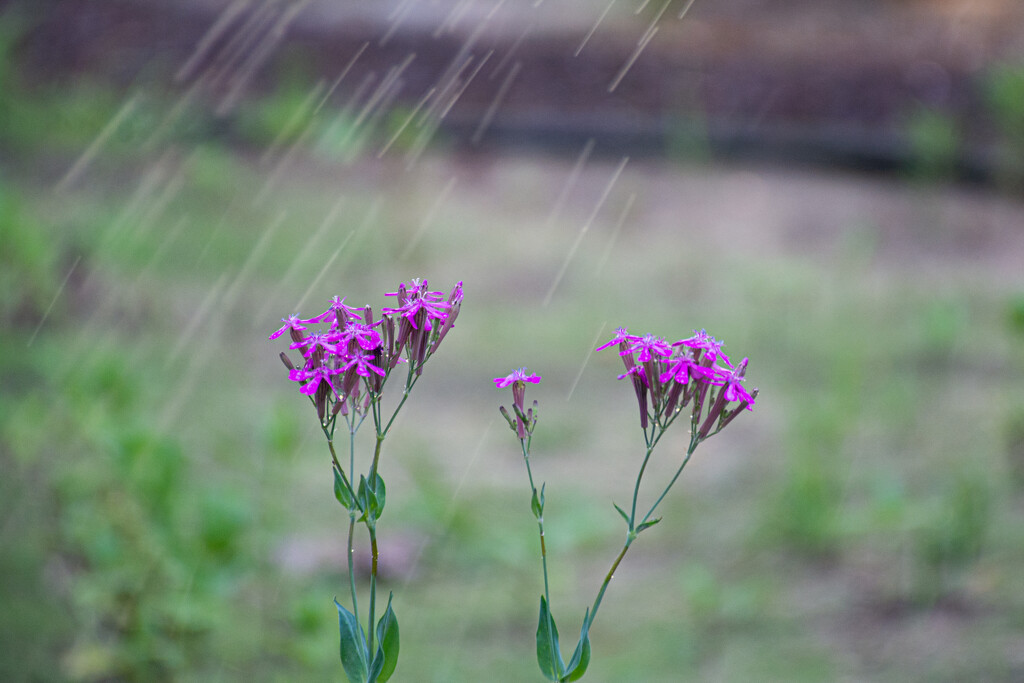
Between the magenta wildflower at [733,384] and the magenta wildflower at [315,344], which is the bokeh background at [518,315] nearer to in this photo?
the magenta wildflower at [315,344]

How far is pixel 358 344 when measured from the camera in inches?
37.9

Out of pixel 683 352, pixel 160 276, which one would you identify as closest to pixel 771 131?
pixel 160 276

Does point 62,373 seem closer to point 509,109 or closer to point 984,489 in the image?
point 984,489

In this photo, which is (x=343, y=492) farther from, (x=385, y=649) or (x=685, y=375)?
(x=685, y=375)

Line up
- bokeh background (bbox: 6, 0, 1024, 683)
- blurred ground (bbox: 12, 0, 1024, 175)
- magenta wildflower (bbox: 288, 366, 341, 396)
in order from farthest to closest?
1. blurred ground (bbox: 12, 0, 1024, 175)
2. bokeh background (bbox: 6, 0, 1024, 683)
3. magenta wildflower (bbox: 288, 366, 341, 396)

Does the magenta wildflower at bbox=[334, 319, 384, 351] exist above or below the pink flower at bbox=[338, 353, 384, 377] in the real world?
above

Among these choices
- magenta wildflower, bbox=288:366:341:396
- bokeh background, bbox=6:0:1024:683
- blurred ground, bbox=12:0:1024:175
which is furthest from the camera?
blurred ground, bbox=12:0:1024:175

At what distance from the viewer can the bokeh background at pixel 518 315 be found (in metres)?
1.92

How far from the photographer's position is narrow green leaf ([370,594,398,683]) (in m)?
0.95

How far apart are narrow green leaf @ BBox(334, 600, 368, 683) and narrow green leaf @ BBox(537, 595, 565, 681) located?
18 centimetres

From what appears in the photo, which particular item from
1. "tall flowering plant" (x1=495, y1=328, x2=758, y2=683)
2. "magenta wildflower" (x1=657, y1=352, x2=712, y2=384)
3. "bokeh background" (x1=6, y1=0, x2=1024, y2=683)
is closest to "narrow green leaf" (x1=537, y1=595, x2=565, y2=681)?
"tall flowering plant" (x1=495, y1=328, x2=758, y2=683)

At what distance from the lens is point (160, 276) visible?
3.89 metres

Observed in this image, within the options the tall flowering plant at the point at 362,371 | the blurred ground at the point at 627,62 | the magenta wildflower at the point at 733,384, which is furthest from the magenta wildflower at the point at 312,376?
the blurred ground at the point at 627,62

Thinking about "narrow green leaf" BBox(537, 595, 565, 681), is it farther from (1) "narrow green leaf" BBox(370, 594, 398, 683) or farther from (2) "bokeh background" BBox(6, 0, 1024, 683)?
(2) "bokeh background" BBox(6, 0, 1024, 683)
